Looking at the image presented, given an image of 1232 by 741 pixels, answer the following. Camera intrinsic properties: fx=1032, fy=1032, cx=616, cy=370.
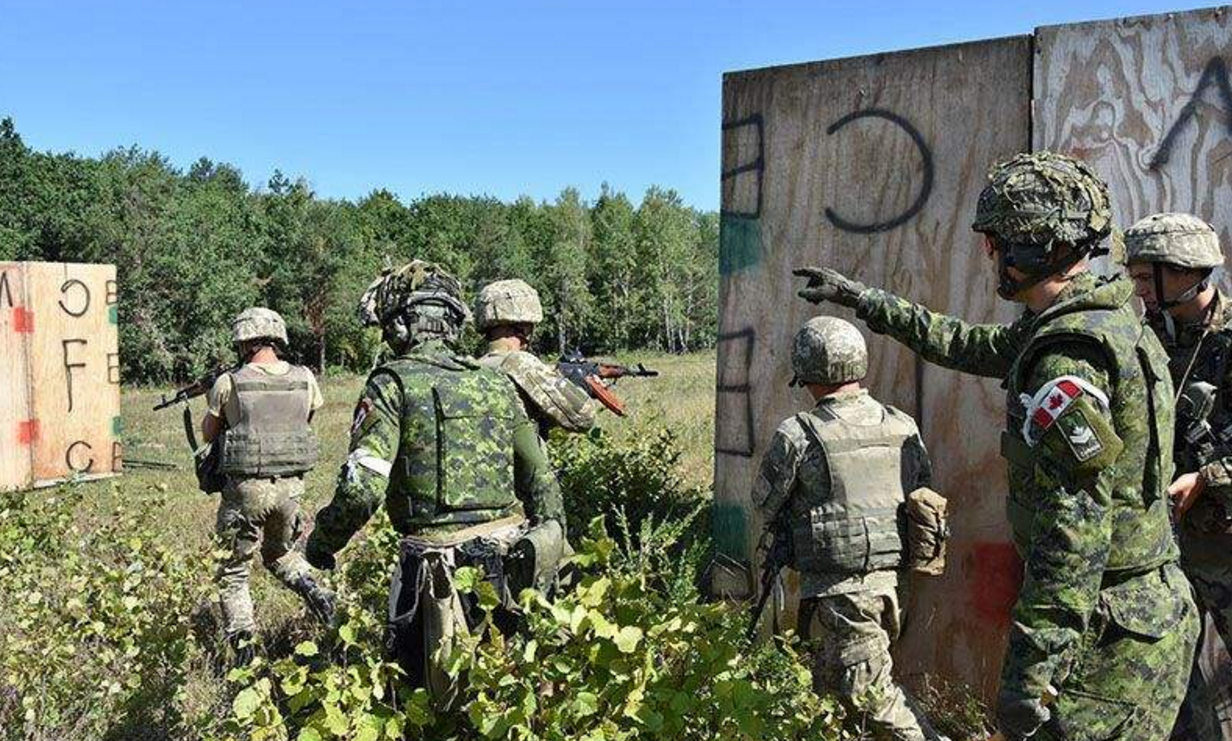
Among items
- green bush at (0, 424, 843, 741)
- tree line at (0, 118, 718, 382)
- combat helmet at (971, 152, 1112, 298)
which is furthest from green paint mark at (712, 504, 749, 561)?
tree line at (0, 118, 718, 382)

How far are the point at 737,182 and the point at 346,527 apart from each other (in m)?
2.51

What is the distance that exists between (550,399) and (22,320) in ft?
24.9

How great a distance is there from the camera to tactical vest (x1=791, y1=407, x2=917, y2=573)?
3.50 m

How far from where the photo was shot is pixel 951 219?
4.04 m

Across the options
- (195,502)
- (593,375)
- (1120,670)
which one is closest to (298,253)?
(195,502)

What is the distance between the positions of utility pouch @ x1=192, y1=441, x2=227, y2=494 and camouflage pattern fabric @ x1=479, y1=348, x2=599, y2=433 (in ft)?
6.22

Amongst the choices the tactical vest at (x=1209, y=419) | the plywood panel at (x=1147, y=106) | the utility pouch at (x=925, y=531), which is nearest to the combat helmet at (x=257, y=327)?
→ the utility pouch at (x=925, y=531)

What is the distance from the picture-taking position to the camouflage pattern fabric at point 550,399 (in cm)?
424

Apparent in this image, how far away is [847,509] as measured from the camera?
3.49 meters

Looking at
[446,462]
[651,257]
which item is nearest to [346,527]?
[446,462]

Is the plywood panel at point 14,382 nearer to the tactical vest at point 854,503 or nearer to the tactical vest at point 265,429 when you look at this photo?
the tactical vest at point 265,429

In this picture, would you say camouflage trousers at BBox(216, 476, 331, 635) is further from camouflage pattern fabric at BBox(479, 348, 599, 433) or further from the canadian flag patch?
the canadian flag patch

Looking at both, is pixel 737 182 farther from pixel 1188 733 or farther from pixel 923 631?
pixel 1188 733

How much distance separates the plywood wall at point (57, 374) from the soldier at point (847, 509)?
8.21 m
